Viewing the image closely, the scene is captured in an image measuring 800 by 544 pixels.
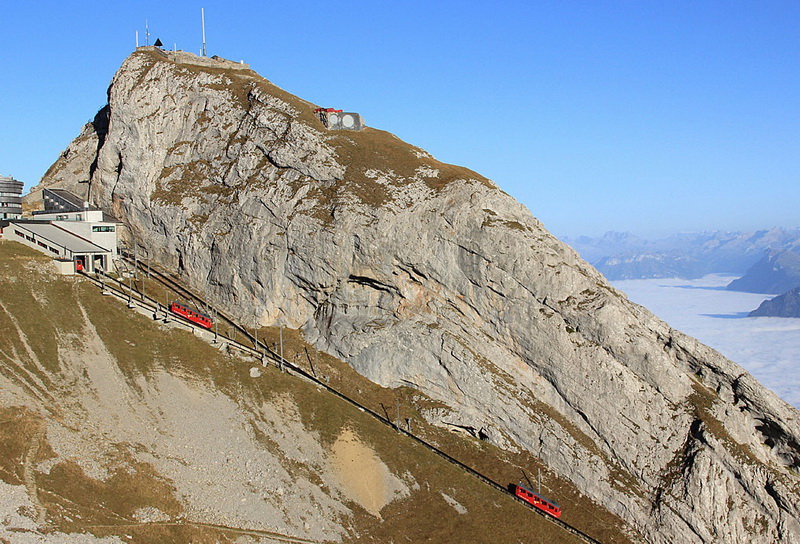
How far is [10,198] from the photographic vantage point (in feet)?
311

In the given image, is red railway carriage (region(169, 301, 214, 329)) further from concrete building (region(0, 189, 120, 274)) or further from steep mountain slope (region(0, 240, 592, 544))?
concrete building (region(0, 189, 120, 274))

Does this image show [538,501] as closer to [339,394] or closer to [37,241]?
[339,394]

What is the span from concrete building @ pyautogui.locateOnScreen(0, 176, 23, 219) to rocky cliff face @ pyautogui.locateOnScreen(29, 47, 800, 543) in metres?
12.7

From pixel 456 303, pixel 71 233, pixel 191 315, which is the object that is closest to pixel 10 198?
pixel 71 233

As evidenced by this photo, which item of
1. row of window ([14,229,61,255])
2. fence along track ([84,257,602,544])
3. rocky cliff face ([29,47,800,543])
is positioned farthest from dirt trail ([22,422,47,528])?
row of window ([14,229,61,255])

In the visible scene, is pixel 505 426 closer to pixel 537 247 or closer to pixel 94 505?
pixel 537 247

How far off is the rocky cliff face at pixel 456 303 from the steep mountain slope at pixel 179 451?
33.9ft

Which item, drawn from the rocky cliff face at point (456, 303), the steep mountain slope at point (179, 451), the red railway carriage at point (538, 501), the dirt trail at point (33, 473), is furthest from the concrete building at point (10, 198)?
the red railway carriage at point (538, 501)

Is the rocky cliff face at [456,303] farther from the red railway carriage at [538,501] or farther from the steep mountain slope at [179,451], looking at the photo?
the steep mountain slope at [179,451]

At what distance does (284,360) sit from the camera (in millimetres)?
77812

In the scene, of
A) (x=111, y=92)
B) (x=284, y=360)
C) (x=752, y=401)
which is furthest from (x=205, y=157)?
(x=752, y=401)

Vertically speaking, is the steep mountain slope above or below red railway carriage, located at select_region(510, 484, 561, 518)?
above

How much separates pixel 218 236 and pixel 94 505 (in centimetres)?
4568

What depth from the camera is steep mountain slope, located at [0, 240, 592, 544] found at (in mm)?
48562
